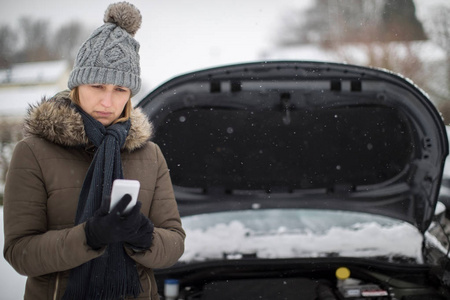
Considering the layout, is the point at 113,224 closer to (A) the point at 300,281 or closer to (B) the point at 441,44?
(A) the point at 300,281

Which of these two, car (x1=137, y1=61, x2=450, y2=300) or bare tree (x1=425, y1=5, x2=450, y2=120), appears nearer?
car (x1=137, y1=61, x2=450, y2=300)

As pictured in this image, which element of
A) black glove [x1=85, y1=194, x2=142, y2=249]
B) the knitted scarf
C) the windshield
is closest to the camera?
black glove [x1=85, y1=194, x2=142, y2=249]

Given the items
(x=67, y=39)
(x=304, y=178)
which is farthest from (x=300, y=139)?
(x=67, y=39)

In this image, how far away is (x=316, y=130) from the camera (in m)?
2.71

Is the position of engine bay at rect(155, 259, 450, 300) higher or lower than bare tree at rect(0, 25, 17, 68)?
lower

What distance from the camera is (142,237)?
114cm

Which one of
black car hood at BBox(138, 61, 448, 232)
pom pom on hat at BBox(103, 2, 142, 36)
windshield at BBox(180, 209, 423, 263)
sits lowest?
windshield at BBox(180, 209, 423, 263)

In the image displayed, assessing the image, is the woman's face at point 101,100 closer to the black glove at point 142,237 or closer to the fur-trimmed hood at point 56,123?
the fur-trimmed hood at point 56,123

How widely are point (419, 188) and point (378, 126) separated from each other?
475 mm

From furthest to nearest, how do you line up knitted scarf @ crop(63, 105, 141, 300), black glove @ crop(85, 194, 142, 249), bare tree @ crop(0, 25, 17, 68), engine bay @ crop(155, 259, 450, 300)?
bare tree @ crop(0, 25, 17, 68) → engine bay @ crop(155, 259, 450, 300) → knitted scarf @ crop(63, 105, 141, 300) → black glove @ crop(85, 194, 142, 249)

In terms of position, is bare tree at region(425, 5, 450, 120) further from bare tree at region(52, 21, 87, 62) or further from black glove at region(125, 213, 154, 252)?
bare tree at region(52, 21, 87, 62)

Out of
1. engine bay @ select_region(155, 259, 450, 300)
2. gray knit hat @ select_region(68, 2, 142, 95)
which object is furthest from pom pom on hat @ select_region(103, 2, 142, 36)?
engine bay @ select_region(155, 259, 450, 300)

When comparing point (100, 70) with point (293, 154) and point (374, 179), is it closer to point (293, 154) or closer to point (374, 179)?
point (293, 154)

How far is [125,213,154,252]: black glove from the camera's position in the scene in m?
1.11
